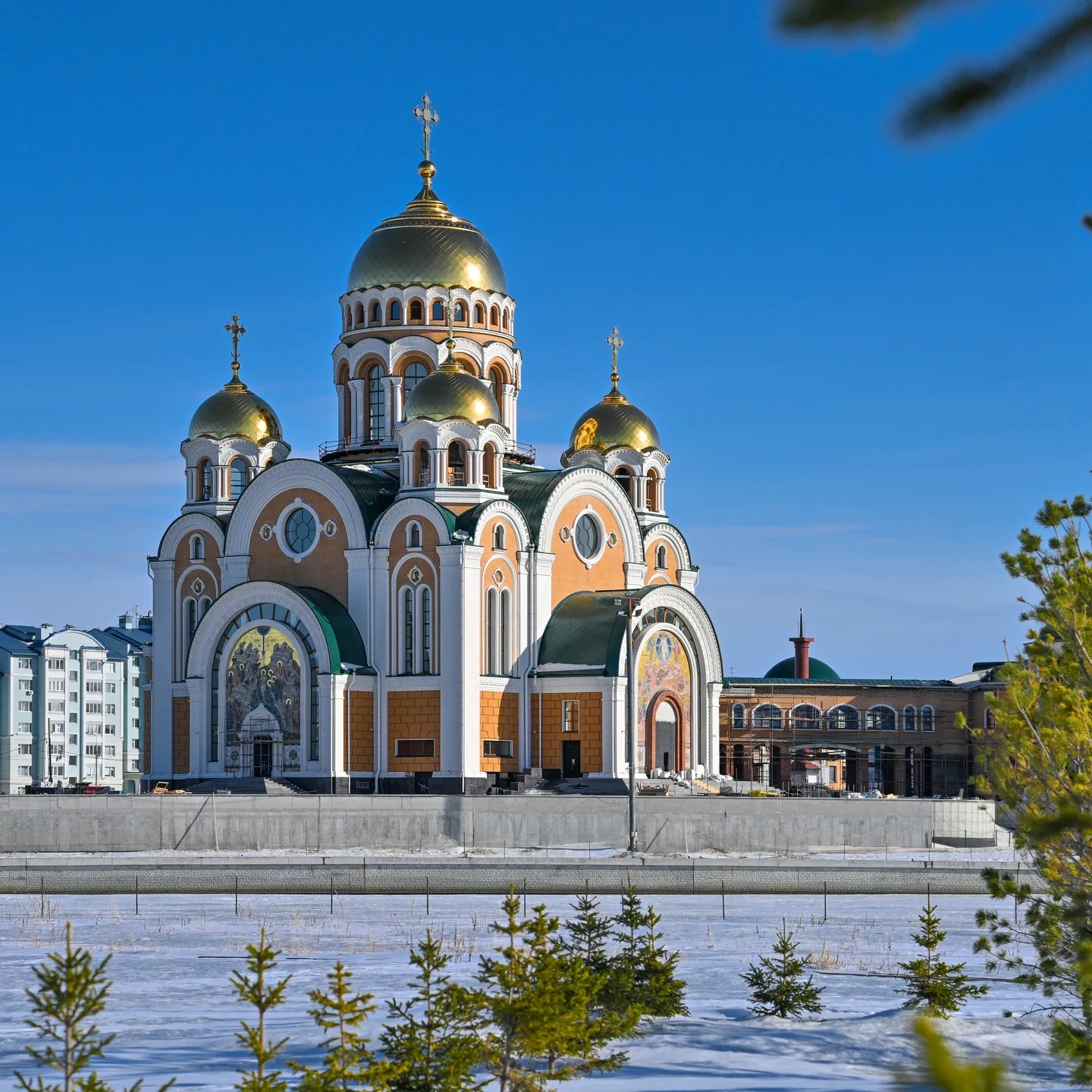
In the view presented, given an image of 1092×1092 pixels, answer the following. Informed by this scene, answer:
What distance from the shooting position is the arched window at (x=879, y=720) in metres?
64.4

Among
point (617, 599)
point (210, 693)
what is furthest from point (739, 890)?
point (210, 693)

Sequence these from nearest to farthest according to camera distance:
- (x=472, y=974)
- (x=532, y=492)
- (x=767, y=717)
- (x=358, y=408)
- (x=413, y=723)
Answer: (x=472, y=974)
(x=413, y=723)
(x=532, y=492)
(x=358, y=408)
(x=767, y=717)

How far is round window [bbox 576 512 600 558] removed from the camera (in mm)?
52906

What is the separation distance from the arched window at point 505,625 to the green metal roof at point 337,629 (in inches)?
152

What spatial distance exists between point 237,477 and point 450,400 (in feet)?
29.7

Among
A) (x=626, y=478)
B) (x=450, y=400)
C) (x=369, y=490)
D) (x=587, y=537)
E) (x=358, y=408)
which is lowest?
(x=587, y=537)

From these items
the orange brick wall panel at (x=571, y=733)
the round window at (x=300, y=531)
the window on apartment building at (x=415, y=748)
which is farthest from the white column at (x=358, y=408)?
the window on apartment building at (x=415, y=748)

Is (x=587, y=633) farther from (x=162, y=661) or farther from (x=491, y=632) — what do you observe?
(x=162, y=661)

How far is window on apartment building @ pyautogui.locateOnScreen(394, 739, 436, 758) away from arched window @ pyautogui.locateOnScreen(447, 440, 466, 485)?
737 centimetres

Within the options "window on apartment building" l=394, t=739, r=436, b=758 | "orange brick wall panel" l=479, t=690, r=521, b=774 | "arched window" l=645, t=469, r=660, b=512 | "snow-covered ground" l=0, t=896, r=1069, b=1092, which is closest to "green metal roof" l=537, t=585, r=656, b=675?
"orange brick wall panel" l=479, t=690, r=521, b=774

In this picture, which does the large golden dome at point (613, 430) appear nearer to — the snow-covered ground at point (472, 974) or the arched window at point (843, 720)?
the arched window at point (843, 720)

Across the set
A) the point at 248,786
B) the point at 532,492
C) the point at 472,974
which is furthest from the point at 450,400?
the point at 472,974

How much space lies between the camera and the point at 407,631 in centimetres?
4872

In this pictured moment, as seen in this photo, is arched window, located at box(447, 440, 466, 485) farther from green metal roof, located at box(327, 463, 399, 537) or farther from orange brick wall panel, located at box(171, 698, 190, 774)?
orange brick wall panel, located at box(171, 698, 190, 774)
